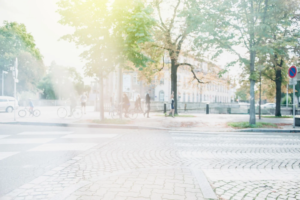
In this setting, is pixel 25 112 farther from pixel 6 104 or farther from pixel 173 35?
pixel 173 35

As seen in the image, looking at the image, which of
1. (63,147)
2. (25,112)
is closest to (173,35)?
(25,112)

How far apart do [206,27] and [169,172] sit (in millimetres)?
11011

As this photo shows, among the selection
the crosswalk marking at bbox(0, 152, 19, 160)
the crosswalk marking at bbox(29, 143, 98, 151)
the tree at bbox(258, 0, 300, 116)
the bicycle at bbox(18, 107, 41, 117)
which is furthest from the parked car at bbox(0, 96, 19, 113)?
the tree at bbox(258, 0, 300, 116)

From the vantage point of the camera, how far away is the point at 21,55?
159 ft

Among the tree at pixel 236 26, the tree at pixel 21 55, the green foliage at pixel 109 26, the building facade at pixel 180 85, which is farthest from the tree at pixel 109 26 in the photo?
the tree at pixel 21 55

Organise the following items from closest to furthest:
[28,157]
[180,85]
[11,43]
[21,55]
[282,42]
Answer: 1. [28,157]
2. [282,42]
3. [180,85]
4. [11,43]
5. [21,55]

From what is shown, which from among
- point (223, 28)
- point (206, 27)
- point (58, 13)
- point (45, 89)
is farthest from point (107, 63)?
point (45, 89)

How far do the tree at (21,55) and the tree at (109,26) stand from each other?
124ft

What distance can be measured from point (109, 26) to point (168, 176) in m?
11.8

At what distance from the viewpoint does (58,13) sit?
15.0 metres

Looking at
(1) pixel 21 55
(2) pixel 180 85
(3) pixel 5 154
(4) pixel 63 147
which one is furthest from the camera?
(1) pixel 21 55

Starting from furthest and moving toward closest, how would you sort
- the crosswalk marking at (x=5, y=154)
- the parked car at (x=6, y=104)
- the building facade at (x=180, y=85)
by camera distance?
the parked car at (x=6, y=104) → the building facade at (x=180, y=85) → the crosswalk marking at (x=5, y=154)

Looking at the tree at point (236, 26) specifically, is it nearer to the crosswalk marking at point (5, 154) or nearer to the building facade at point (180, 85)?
the building facade at point (180, 85)

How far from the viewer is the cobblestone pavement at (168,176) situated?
12.2 ft
